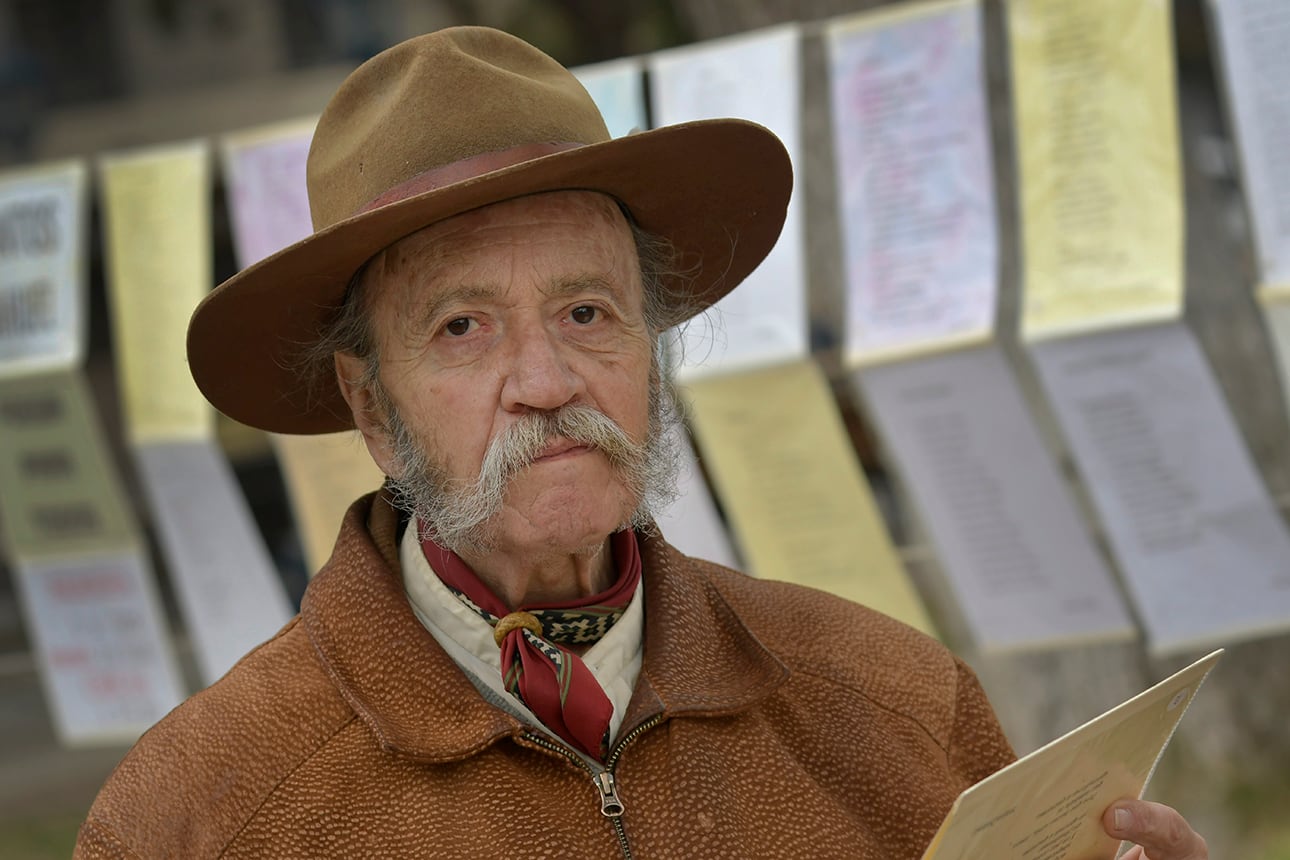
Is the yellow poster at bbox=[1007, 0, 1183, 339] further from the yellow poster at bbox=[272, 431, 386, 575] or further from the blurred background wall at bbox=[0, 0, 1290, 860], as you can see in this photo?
the yellow poster at bbox=[272, 431, 386, 575]

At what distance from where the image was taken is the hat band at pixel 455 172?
1814 millimetres

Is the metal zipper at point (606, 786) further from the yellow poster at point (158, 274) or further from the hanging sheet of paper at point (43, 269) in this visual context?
the hanging sheet of paper at point (43, 269)

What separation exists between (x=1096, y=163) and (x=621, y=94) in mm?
977

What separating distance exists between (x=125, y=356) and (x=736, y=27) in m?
1.84

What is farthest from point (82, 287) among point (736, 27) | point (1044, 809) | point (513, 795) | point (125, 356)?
point (1044, 809)

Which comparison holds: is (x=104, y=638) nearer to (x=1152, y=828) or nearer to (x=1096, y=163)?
(x=1096, y=163)

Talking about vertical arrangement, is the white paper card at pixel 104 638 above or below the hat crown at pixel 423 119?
below

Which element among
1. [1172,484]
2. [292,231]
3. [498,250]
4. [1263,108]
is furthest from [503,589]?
[292,231]

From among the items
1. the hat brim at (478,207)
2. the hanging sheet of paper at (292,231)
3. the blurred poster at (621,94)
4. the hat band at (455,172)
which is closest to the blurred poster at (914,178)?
the blurred poster at (621,94)

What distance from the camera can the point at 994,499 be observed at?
3057mm

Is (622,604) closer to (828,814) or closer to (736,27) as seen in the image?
(828,814)

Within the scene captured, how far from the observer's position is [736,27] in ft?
13.9

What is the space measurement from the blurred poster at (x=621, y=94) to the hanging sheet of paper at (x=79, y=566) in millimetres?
1498

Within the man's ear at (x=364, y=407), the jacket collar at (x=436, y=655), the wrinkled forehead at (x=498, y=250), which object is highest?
the wrinkled forehead at (x=498, y=250)
